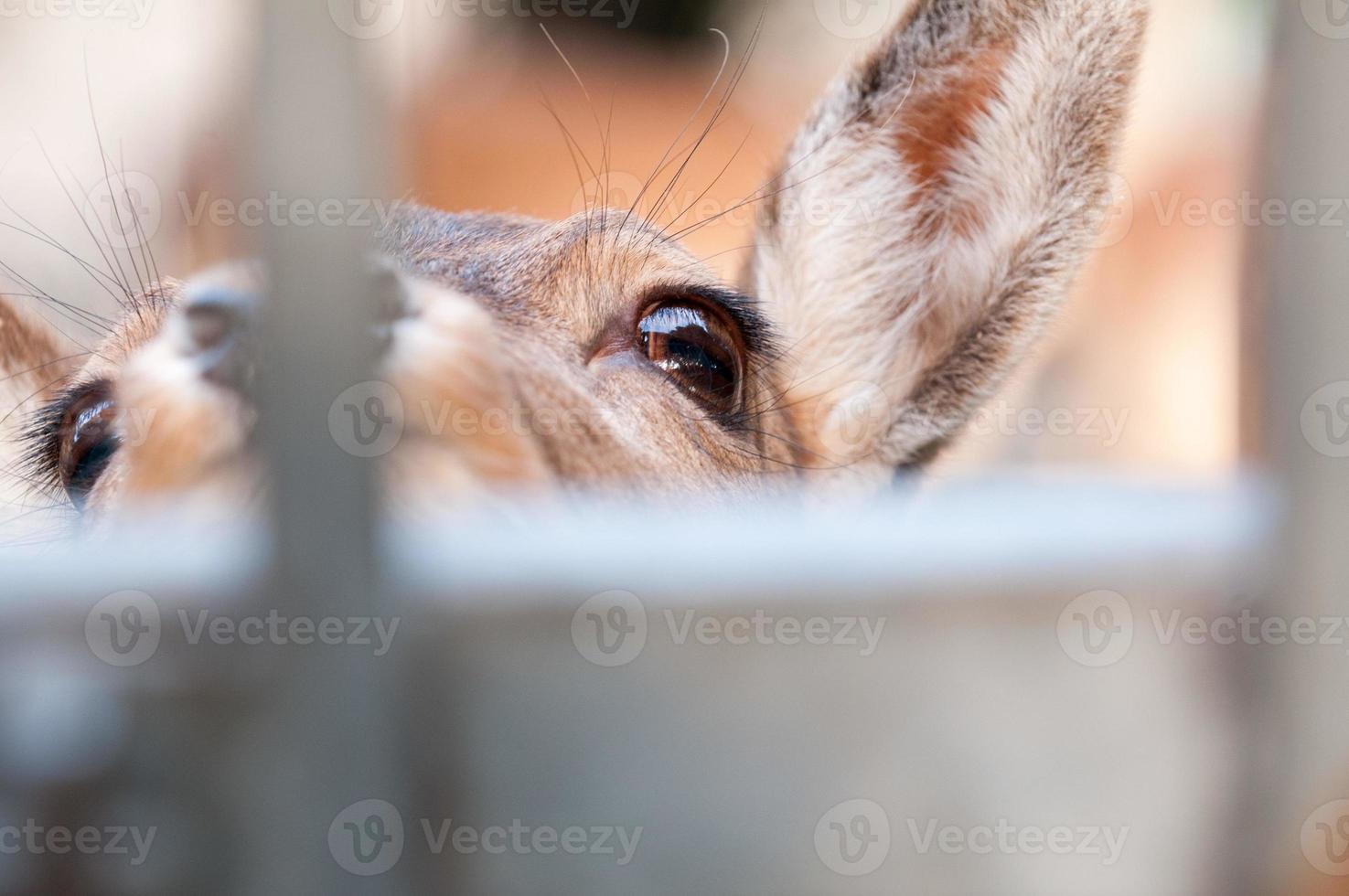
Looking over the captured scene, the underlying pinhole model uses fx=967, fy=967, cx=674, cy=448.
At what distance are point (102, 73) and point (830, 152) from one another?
0.93m

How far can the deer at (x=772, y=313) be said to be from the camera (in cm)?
101

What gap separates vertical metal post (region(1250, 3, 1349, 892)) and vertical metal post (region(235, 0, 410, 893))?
1168mm

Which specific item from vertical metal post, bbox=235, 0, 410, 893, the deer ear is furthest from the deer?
vertical metal post, bbox=235, 0, 410, 893

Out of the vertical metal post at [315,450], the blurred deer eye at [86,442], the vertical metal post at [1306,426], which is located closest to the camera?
the vertical metal post at [315,450]

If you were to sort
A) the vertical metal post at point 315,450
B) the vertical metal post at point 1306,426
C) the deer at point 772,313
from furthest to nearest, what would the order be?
the vertical metal post at point 1306,426, the deer at point 772,313, the vertical metal post at point 315,450

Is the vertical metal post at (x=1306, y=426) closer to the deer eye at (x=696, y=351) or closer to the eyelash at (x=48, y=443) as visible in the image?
the deer eye at (x=696, y=351)

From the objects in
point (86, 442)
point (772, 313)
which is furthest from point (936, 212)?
point (86, 442)

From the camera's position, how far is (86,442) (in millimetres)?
1169

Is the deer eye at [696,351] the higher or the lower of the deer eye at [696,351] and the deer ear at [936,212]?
the lower

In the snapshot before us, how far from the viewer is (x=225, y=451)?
2.75ft

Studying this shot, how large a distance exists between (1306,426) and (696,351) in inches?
32.5

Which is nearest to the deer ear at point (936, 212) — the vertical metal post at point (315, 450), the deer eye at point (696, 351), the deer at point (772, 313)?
the deer at point (772, 313)

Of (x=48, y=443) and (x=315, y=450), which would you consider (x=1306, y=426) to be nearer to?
(x=315, y=450)

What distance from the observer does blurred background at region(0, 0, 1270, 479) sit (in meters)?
1.07
